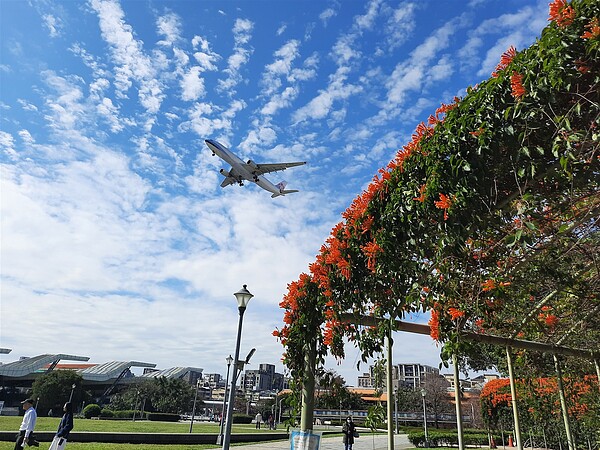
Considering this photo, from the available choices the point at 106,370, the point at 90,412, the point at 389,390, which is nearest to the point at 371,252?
the point at 389,390

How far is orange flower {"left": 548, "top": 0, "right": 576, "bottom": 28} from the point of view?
2.42 metres

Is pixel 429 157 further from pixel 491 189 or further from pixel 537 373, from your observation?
pixel 537 373

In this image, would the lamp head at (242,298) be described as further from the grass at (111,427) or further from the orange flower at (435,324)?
the grass at (111,427)

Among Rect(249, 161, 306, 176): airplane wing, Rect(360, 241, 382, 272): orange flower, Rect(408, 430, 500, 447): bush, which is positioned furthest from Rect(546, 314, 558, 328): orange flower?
Rect(249, 161, 306, 176): airplane wing

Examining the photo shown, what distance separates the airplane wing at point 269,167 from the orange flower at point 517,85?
25.6m

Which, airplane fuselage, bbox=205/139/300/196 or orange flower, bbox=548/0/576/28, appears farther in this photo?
airplane fuselage, bbox=205/139/300/196

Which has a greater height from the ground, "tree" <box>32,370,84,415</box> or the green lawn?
"tree" <box>32,370,84,415</box>

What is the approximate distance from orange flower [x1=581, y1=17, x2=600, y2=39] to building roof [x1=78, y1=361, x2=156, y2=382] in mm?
79853

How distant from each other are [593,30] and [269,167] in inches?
1045

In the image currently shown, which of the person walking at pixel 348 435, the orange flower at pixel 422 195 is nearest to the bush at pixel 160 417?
the person walking at pixel 348 435

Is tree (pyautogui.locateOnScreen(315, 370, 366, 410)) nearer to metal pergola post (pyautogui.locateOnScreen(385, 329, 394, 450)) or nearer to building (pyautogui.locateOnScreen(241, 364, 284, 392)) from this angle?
metal pergola post (pyautogui.locateOnScreen(385, 329, 394, 450))

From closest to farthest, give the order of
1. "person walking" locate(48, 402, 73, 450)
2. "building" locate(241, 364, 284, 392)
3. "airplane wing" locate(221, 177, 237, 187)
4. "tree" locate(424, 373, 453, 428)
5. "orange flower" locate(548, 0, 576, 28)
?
"orange flower" locate(548, 0, 576, 28)
"person walking" locate(48, 402, 73, 450)
"airplane wing" locate(221, 177, 237, 187)
"tree" locate(424, 373, 453, 428)
"building" locate(241, 364, 284, 392)

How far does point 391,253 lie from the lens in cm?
320

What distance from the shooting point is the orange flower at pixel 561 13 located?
2.42 meters
